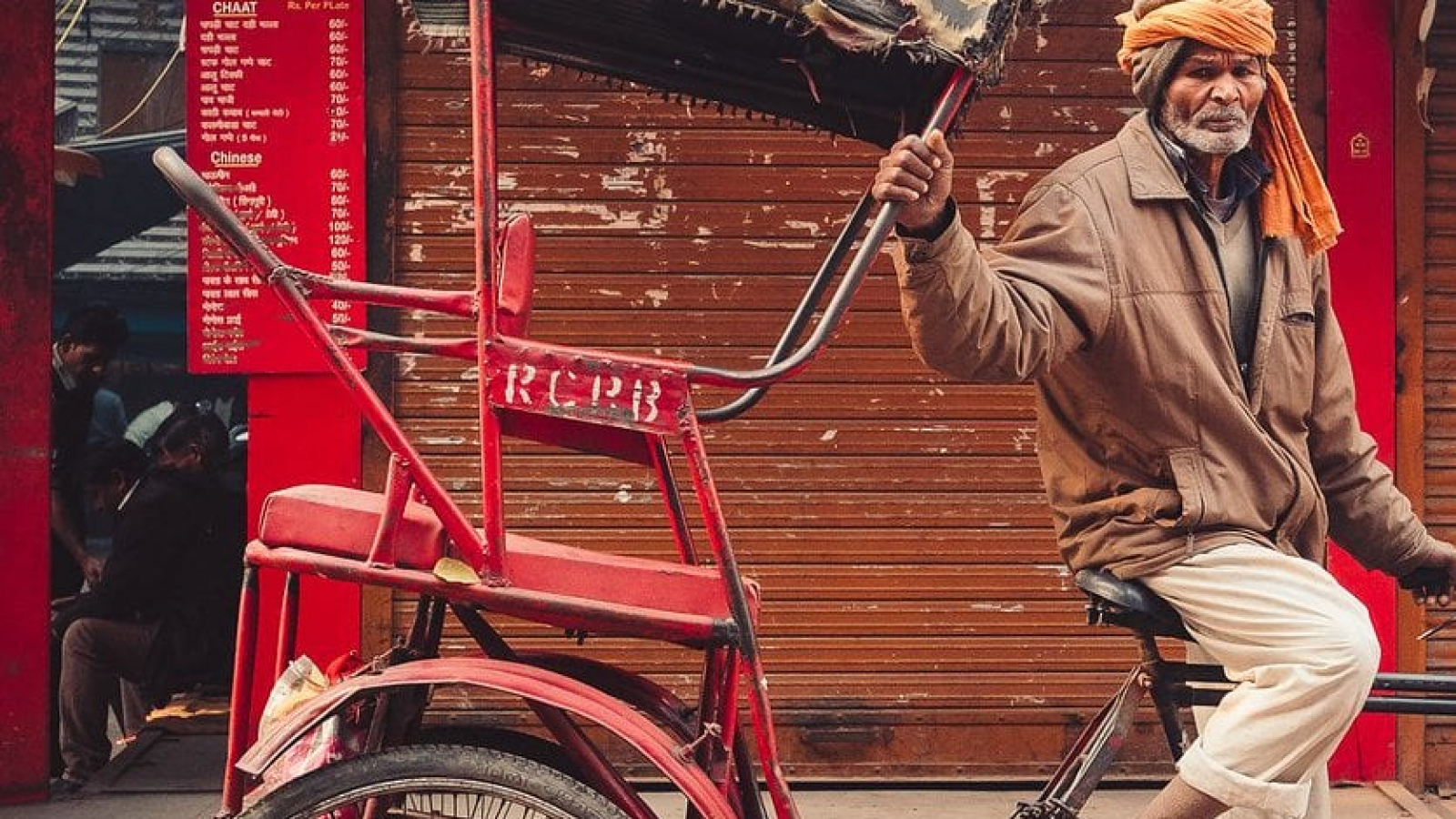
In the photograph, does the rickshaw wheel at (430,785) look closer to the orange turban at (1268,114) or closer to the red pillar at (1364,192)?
the orange turban at (1268,114)

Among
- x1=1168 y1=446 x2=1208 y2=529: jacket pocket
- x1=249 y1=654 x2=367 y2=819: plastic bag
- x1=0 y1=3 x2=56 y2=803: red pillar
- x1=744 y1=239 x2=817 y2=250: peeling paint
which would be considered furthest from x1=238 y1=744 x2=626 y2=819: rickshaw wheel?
x1=744 y1=239 x2=817 y2=250: peeling paint

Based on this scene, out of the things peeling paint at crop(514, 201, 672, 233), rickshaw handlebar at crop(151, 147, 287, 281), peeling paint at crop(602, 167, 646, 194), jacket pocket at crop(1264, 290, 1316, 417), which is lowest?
jacket pocket at crop(1264, 290, 1316, 417)

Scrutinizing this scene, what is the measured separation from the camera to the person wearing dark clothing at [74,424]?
20.6 ft

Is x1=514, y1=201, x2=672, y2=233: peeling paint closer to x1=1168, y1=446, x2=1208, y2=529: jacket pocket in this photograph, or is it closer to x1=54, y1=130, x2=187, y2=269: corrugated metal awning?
x1=1168, y1=446, x2=1208, y2=529: jacket pocket

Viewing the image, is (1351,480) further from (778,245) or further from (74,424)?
(74,424)

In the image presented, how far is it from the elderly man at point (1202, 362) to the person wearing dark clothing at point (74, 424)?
434 centimetres

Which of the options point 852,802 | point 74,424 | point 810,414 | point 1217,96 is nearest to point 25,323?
point 74,424

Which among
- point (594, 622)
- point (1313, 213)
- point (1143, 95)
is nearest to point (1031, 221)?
point (1143, 95)

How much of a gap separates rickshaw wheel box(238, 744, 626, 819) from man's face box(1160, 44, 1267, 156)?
5.39 feet

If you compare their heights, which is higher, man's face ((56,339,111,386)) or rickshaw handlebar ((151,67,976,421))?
rickshaw handlebar ((151,67,976,421))

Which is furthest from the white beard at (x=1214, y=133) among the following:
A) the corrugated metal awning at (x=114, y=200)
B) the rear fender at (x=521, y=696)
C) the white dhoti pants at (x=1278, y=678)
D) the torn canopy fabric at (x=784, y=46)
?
the corrugated metal awning at (x=114, y=200)

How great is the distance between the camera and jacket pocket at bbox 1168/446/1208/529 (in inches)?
119

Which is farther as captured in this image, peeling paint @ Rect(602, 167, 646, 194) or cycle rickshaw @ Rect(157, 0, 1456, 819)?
peeling paint @ Rect(602, 167, 646, 194)

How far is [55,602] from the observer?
6488 millimetres
